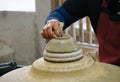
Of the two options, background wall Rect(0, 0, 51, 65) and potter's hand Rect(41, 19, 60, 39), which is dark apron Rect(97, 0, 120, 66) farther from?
background wall Rect(0, 0, 51, 65)

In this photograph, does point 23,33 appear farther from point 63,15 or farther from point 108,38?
point 108,38

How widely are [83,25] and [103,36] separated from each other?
1.32m

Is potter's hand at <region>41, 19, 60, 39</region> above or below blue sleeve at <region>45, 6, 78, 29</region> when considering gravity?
below

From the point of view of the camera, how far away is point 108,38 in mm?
1277

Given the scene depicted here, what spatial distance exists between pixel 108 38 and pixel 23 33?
2059mm

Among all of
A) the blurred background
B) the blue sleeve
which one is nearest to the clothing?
the blue sleeve

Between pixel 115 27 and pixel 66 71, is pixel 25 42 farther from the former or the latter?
pixel 66 71

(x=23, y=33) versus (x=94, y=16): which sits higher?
(x=94, y=16)

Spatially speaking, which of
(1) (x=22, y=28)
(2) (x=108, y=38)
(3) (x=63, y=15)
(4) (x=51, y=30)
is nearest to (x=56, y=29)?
(4) (x=51, y=30)

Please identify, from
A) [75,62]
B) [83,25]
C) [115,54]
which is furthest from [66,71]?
[83,25]

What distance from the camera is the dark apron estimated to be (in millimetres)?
1224

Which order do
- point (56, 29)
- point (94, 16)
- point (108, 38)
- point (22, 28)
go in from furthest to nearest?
point (22, 28)
point (94, 16)
point (108, 38)
point (56, 29)

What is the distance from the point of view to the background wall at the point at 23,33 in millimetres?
3145

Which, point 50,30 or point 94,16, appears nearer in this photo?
point 50,30
